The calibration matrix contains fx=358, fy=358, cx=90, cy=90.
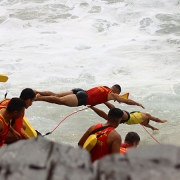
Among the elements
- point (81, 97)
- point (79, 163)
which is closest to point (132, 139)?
point (81, 97)

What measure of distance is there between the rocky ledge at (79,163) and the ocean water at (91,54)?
5.34m

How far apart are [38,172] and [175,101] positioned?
8.41 m

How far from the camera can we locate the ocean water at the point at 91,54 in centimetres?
843

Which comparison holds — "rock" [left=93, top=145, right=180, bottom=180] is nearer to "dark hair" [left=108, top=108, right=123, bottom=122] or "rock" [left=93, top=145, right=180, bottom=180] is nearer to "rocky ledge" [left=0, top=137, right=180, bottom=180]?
"rocky ledge" [left=0, top=137, right=180, bottom=180]

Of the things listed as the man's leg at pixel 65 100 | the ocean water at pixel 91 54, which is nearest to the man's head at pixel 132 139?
the ocean water at pixel 91 54

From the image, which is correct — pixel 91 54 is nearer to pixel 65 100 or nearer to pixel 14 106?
pixel 65 100

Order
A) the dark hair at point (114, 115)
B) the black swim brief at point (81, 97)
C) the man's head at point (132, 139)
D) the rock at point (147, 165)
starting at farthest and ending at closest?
1. the black swim brief at point (81, 97)
2. the man's head at point (132, 139)
3. the dark hair at point (114, 115)
4. the rock at point (147, 165)

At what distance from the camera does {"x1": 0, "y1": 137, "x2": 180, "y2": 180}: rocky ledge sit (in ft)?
4.70

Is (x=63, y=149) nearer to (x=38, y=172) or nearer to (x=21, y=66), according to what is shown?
(x=38, y=172)

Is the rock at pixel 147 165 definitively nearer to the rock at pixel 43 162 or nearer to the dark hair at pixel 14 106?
the rock at pixel 43 162

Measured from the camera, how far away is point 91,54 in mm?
14594

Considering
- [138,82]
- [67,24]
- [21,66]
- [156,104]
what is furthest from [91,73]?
[67,24]

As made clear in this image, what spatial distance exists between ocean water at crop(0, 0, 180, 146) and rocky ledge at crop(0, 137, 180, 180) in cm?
534

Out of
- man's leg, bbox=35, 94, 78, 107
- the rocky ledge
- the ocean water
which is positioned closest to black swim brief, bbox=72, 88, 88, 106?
man's leg, bbox=35, 94, 78, 107
